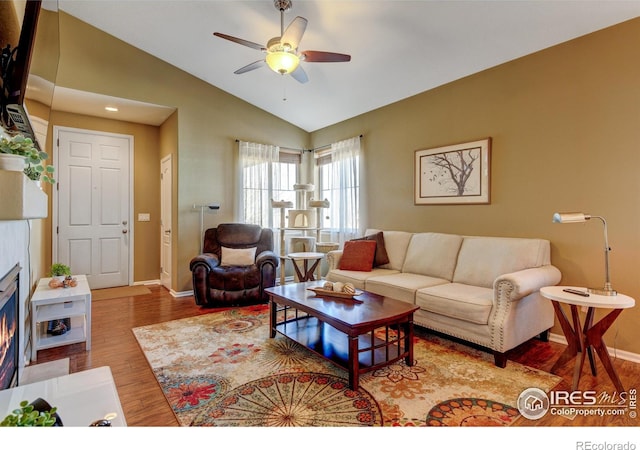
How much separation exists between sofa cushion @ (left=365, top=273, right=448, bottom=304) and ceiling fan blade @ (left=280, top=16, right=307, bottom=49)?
2301 mm

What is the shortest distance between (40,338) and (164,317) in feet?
3.48

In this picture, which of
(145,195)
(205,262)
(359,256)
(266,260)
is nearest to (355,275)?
(359,256)

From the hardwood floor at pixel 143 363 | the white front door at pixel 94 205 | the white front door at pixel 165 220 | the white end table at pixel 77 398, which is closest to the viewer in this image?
the white end table at pixel 77 398

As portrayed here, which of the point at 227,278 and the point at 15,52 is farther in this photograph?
the point at 227,278

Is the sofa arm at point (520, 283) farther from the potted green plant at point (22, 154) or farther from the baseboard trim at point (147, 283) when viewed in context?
the baseboard trim at point (147, 283)

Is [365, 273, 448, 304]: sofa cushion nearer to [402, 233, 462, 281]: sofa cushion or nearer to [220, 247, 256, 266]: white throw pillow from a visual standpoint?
[402, 233, 462, 281]: sofa cushion

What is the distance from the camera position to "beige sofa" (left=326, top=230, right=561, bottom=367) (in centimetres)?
247

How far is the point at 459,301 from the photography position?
267cm

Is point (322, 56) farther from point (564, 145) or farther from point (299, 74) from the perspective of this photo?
point (564, 145)

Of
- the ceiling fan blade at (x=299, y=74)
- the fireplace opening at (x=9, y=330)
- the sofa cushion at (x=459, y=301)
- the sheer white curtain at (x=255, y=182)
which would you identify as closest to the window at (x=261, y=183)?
the sheer white curtain at (x=255, y=182)

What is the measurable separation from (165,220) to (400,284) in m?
3.78

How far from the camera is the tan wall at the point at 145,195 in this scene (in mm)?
5234

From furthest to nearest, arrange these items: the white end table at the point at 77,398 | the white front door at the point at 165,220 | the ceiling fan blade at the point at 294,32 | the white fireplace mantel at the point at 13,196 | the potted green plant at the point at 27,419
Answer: the white front door at the point at 165,220 → the ceiling fan blade at the point at 294,32 → the white end table at the point at 77,398 → the white fireplace mantel at the point at 13,196 → the potted green plant at the point at 27,419
